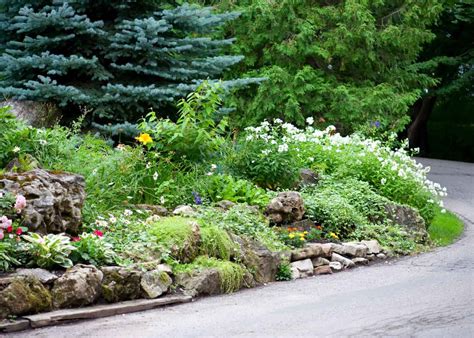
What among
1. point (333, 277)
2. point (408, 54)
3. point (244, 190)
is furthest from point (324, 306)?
point (408, 54)

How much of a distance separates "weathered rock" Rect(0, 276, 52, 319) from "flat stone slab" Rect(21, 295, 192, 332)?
8cm

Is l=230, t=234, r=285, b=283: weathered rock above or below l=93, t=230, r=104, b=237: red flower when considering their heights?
below

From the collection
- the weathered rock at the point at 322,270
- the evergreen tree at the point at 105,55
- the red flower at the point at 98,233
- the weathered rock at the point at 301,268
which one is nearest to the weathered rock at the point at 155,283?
the red flower at the point at 98,233

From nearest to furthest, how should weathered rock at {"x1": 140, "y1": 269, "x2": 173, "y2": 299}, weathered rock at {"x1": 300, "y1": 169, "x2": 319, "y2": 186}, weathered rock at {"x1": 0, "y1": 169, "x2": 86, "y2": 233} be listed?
1. weathered rock at {"x1": 140, "y1": 269, "x2": 173, "y2": 299}
2. weathered rock at {"x1": 0, "y1": 169, "x2": 86, "y2": 233}
3. weathered rock at {"x1": 300, "y1": 169, "x2": 319, "y2": 186}

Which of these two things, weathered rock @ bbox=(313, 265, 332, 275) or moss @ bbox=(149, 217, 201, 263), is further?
weathered rock @ bbox=(313, 265, 332, 275)

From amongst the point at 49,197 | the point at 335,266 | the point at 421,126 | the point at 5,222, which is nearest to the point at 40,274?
the point at 5,222

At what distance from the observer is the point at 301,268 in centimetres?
911

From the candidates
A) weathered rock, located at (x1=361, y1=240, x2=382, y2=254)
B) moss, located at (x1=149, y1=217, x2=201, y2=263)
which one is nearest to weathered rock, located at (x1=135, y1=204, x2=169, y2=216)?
moss, located at (x1=149, y1=217, x2=201, y2=263)

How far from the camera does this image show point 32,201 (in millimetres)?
7449

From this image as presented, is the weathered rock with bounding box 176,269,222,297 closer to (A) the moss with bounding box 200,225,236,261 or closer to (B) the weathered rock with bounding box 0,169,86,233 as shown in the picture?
(A) the moss with bounding box 200,225,236,261

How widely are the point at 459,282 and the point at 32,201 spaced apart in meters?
4.79

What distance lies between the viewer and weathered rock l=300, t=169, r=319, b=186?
11.8 m

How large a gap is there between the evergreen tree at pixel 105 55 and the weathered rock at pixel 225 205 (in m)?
2.76

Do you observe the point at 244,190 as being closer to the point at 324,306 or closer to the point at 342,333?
the point at 324,306
